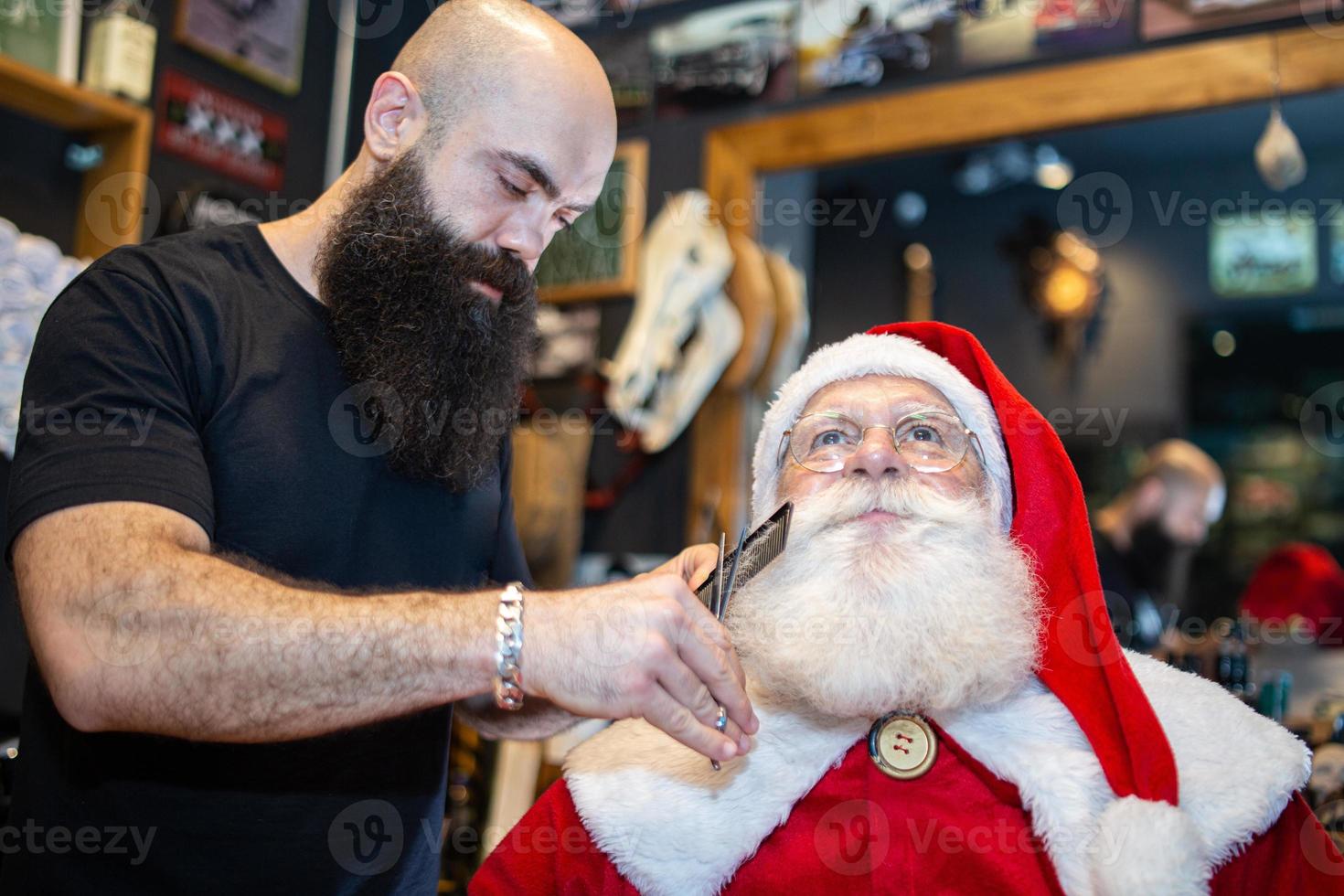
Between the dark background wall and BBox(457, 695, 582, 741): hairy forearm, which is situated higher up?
the dark background wall

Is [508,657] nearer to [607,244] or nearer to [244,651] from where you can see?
[244,651]

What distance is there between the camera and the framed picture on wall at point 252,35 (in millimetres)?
3418

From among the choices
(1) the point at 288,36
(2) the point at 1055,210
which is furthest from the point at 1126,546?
(1) the point at 288,36

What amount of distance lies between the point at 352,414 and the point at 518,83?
51cm

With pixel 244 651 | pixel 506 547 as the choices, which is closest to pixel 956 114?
pixel 506 547

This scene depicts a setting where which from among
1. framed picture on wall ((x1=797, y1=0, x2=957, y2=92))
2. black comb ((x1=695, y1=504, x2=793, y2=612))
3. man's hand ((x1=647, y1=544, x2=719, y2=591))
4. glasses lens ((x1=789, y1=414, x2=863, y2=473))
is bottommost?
man's hand ((x1=647, y1=544, x2=719, y2=591))

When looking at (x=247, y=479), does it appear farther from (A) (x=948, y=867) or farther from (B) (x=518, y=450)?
(B) (x=518, y=450)

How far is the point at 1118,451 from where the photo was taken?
5.40 m

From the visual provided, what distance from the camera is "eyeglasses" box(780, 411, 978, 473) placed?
1.66m

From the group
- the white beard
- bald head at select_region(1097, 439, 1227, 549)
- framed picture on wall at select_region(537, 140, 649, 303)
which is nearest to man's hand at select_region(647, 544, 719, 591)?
the white beard

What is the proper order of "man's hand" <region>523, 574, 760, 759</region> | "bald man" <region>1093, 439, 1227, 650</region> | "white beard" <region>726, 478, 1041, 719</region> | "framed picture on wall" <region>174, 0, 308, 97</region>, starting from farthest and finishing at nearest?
"bald man" <region>1093, 439, 1227, 650</region> < "framed picture on wall" <region>174, 0, 308, 97</region> < "white beard" <region>726, 478, 1041, 719</region> < "man's hand" <region>523, 574, 760, 759</region>

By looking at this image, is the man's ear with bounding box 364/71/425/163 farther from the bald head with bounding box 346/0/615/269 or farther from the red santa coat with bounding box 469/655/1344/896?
the red santa coat with bounding box 469/655/1344/896

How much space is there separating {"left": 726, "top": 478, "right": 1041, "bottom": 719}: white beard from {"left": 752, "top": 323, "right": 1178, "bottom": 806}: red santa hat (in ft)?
0.16

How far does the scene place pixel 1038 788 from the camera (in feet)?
4.58
